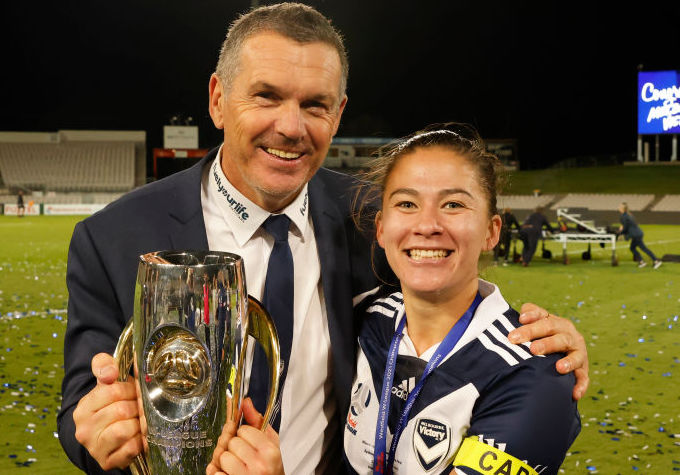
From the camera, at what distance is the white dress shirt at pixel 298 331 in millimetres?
1900

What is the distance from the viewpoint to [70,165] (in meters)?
41.6

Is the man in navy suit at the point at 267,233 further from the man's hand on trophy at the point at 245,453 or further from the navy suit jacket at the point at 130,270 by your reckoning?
the man's hand on trophy at the point at 245,453

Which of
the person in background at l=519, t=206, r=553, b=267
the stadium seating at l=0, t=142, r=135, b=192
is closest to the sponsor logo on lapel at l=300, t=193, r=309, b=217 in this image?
the person in background at l=519, t=206, r=553, b=267

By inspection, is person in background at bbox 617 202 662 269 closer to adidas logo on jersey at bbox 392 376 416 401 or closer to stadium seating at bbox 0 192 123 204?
adidas logo on jersey at bbox 392 376 416 401

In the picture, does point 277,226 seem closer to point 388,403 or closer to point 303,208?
point 303,208

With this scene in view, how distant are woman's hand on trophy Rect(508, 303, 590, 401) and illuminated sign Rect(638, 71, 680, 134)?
41919 millimetres

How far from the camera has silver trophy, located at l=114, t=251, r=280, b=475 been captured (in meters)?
1.13

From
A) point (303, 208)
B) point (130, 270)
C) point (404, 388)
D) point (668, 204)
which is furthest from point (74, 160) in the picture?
point (404, 388)

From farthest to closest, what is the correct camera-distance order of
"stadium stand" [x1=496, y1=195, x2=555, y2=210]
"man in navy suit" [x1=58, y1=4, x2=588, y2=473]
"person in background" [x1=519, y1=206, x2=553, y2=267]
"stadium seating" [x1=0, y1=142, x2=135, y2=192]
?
"stadium seating" [x1=0, y1=142, x2=135, y2=192] → "stadium stand" [x1=496, y1=195, x2=555, y2=210] → "person in background" [x1=519, y1=206, x2=553, y2=267] → "man in navy suit" [x1=58, y1=4, x2=588, y2=473]

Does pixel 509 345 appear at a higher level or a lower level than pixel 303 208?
lower

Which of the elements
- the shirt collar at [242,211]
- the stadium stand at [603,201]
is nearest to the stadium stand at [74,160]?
the stadium stand at [603,201]

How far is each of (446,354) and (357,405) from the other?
297 millimetres

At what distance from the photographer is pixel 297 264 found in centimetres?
197

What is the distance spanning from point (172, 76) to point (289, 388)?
148ft
